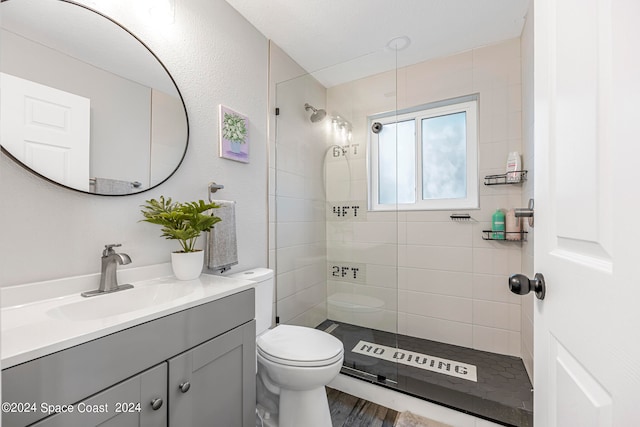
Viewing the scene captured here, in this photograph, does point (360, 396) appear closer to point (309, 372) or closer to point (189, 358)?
point (309, 372)

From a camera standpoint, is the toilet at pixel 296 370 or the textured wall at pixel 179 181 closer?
the textured wall at pixel 179 181

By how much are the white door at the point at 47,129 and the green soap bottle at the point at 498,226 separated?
236 centimetres

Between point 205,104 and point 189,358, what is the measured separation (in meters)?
1.23

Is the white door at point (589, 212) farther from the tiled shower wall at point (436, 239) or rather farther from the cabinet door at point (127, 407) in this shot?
the tiled shower wall at point (436, 239)

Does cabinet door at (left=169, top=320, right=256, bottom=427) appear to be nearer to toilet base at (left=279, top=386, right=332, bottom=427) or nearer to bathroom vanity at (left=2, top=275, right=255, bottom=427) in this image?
bathroom vanity at (left=2, top=275, right=255, bottom=427)

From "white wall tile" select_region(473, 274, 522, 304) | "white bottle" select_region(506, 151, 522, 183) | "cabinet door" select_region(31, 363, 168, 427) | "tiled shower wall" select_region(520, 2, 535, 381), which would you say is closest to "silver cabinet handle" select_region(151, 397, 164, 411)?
"cabinet door" select_region(31, 363, 168, 427)

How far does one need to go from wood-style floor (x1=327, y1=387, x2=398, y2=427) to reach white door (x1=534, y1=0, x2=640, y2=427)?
1.07 metres

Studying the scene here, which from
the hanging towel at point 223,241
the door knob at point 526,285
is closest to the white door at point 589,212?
the door knob at point 526,285

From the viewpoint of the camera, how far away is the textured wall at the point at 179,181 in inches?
34.3

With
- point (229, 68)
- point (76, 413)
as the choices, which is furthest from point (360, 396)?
point (229, 68)

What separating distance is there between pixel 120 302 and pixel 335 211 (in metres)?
1.51

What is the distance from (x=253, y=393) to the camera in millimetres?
1131

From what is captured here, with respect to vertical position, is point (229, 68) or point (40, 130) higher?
point (229, 68)

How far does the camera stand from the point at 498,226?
6.41ft
